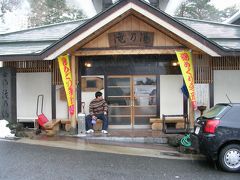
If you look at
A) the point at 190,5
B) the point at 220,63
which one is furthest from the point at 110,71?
the point at 190,5

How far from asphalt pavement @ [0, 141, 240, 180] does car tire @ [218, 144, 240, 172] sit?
168mm

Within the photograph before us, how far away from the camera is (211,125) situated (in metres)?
7.62

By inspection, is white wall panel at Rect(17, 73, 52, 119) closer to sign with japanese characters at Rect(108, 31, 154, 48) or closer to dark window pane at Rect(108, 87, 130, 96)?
dark window pane at Rect(108, 87, 130, 96)

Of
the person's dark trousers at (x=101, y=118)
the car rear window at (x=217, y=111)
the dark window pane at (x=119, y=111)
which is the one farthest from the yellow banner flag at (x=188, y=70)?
the car rear window at (x=217, y=111)

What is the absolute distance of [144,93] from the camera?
1371 centimetres

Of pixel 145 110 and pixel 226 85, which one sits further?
pixel 145 110

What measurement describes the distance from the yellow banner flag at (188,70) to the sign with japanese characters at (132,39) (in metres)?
1.25

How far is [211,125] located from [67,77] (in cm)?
638

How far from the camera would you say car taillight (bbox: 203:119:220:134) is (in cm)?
757

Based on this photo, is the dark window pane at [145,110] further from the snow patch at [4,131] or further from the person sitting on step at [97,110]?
the snow patch at [4,131]

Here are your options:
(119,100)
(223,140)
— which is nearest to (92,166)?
(223,140)

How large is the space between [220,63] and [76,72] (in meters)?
6.02

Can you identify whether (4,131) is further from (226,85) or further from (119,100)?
(226,85)

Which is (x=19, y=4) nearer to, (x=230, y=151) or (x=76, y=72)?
(x=76, y=72)
